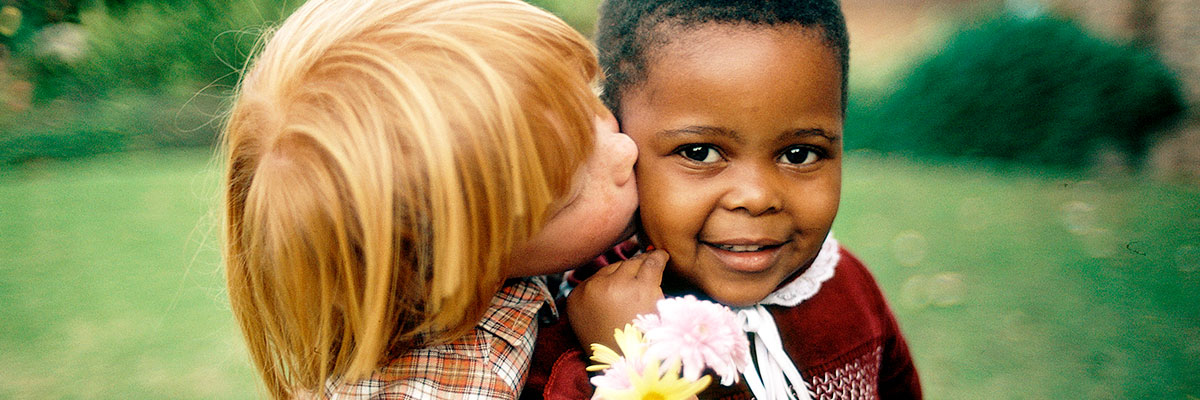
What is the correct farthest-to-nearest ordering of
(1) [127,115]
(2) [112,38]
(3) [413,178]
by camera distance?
(1) [127,115] → (2) [112,38] → (3) [413,178]

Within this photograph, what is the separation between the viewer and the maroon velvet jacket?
1.76 meters

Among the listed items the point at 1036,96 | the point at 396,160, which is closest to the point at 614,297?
the point at 396,160

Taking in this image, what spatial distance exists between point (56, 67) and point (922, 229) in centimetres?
783

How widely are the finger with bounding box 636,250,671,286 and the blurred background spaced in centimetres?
91

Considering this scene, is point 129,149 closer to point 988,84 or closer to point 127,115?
point 127,115

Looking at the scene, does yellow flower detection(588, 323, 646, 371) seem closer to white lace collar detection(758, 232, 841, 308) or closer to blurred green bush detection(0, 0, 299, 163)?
white lace collar detection(758, 232, 841, 308)

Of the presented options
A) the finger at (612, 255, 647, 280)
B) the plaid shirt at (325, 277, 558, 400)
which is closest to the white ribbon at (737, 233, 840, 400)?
the finger at (612, 255, 647, 280)

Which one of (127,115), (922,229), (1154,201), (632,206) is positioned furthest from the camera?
(127,115)

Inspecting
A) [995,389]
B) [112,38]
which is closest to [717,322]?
[995,389]

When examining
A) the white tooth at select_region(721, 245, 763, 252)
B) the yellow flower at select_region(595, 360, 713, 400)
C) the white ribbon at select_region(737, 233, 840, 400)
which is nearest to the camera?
the yellow flower at select_region(595, 360, 713, 400)

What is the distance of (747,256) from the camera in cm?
167

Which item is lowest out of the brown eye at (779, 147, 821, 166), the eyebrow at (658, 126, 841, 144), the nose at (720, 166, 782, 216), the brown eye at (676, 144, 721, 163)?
the nose at (720, 166, 782, 216)

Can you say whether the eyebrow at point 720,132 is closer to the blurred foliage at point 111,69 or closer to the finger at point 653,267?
the finger at point 653,267

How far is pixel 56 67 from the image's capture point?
784 cm
